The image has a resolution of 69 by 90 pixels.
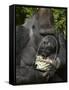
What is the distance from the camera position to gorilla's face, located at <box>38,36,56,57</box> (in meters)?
1.89

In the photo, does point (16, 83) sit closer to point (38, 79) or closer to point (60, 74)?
point (38, 79)

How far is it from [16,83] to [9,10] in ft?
1.65

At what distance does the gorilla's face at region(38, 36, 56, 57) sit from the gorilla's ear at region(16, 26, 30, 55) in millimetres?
122

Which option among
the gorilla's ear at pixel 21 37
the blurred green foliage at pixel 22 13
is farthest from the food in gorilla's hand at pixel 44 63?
the blurred green foliage at pixel 22 13

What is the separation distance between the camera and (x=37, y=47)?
1.88m

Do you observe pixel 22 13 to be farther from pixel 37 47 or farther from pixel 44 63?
pixel 44 63

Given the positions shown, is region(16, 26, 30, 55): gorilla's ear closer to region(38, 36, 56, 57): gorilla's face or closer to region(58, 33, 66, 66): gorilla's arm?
region(38, 36, 56, 57): gorilla's face

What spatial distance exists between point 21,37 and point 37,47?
0.14 meters

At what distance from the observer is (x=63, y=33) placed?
1952mm

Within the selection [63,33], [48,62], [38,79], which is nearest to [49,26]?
[63,33]

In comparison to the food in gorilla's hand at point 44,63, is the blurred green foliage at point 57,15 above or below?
above

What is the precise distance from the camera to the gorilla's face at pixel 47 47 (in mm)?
1889

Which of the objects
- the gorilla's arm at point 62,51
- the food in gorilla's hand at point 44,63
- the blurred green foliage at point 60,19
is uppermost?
the blurred green foliage at point 60,19

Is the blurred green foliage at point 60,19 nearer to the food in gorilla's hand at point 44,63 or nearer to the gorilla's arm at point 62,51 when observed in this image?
the gorilla's arm at point 62,51
